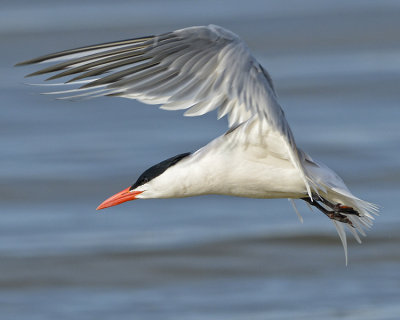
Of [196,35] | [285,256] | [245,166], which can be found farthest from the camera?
[285,256]

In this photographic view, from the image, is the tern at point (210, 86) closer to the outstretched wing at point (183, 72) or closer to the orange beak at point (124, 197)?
the outstretched wing at point (183, 72)

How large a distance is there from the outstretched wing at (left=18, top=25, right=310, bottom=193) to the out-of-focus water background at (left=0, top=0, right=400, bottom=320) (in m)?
2.26

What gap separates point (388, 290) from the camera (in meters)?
6.68

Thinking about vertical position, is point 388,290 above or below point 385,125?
below

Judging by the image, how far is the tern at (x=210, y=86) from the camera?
4.30 m

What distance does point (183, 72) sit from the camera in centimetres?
445

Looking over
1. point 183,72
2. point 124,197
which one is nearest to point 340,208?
point 124,197

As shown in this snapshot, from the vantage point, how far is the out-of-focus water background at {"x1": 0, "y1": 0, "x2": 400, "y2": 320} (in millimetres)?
6746

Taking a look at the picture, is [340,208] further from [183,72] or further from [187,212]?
[187,212]

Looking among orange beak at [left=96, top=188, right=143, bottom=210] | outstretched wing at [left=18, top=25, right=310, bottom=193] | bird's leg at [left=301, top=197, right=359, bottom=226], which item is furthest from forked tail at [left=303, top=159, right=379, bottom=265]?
orange beak at [left=96, top=188, right=143, bottom=210]

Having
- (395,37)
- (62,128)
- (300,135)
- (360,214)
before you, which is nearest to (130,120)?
(62,128)

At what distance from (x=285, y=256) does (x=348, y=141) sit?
183 cm

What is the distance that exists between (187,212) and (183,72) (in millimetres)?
3530

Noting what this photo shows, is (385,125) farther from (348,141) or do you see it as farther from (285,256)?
(285,256)
